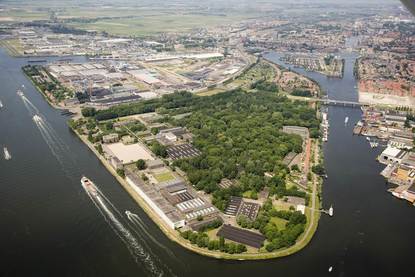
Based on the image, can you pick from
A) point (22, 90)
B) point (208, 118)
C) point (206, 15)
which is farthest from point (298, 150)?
point (206, 15)

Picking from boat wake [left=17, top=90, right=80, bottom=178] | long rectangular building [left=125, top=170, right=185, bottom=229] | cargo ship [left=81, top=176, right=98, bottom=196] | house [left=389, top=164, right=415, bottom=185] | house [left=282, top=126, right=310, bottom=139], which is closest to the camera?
long rectangular building [left=125, top=170, right=185, bottom=229]

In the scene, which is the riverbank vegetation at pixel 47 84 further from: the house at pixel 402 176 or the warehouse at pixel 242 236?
the house at pixel 402 176

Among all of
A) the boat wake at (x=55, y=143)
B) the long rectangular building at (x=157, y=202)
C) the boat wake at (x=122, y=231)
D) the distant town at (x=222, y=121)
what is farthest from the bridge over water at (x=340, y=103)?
the boat wake at (x=122, y=231)

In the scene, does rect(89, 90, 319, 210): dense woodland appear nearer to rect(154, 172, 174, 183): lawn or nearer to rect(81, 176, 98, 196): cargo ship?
rect(154, 172, 174, 183): lawn

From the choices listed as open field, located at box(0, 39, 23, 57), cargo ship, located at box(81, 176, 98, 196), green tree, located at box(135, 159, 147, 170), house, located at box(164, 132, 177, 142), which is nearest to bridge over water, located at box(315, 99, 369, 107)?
house, located at box(164, 132, 177, 142)

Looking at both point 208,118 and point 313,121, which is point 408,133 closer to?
point 313,121

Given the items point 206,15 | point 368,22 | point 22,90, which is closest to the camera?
point 22,90
